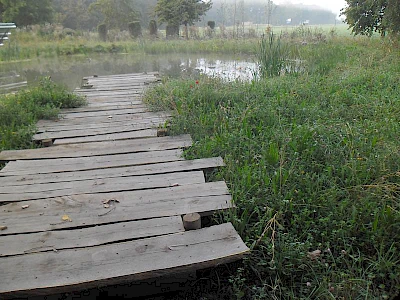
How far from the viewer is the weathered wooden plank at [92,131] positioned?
345 cm

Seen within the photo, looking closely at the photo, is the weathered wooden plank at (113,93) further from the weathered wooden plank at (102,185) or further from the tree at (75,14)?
the tree at (75,14)

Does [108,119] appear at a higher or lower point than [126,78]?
lower

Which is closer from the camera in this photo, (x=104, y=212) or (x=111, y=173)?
(x=104, y=212)

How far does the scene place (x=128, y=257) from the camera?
1631 millimetres

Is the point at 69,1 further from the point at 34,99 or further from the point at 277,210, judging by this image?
the point at 277,210

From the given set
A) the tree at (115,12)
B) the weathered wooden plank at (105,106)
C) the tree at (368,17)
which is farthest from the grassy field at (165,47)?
the tree at (115,12)

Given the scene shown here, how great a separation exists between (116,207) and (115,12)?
19257 mm

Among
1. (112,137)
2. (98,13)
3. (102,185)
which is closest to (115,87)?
(112,137)

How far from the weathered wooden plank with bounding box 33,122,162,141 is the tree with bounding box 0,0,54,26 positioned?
16.5 m

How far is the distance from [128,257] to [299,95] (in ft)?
10.3

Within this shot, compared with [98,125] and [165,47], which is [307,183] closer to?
[98,125]

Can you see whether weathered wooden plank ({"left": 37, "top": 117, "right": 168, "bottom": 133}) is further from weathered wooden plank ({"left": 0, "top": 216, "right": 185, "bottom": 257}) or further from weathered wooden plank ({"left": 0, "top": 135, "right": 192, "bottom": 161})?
weathered wooden plank ({"left": 0, "top": 216, "right": 185, "bottom": 257})

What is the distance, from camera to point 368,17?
8461 millimetres

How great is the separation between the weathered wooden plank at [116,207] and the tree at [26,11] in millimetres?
18110
